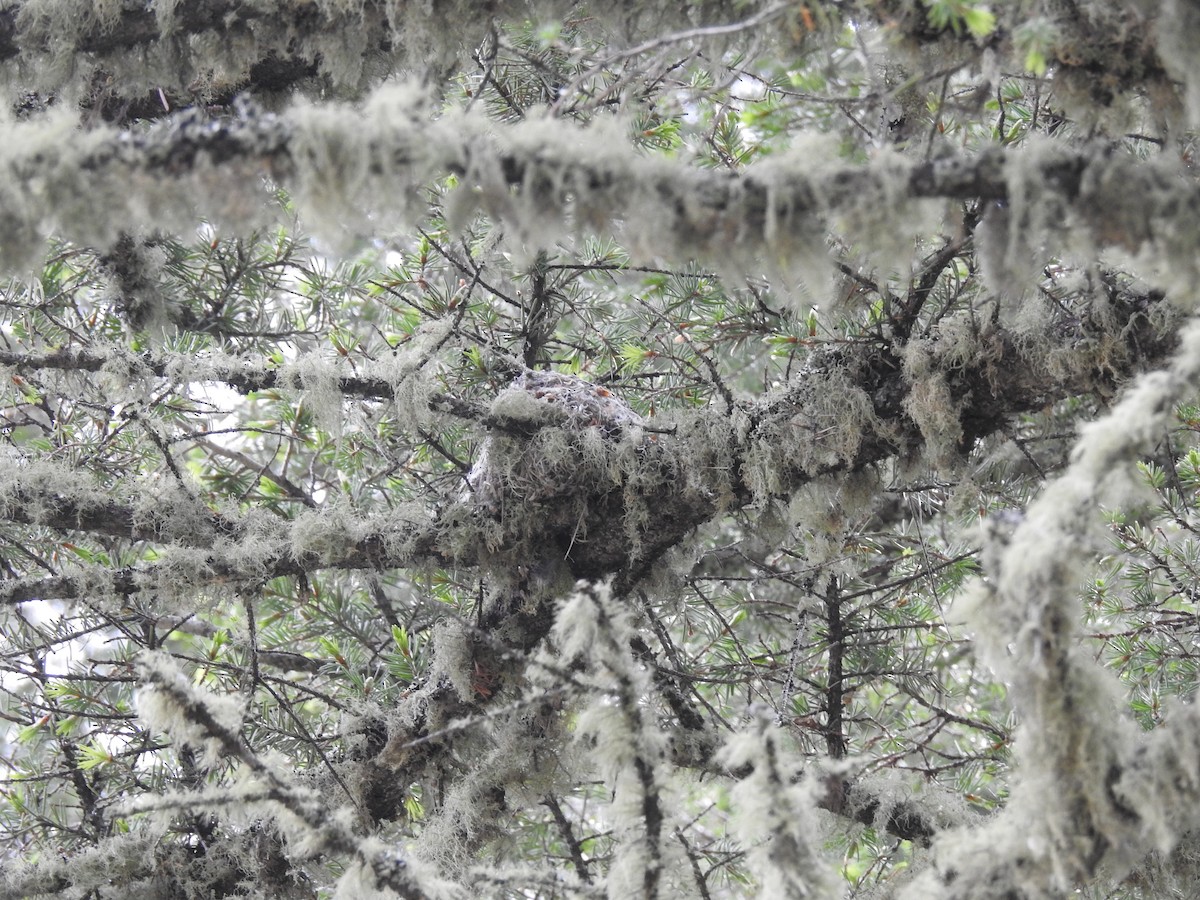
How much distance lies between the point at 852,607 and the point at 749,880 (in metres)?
0.88

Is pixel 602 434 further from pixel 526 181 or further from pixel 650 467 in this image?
pixel 526 181

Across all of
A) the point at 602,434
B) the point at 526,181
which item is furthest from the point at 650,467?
the point at 526,181

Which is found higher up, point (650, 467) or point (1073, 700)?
point (1073, 700)

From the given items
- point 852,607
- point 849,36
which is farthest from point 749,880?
point 849,36

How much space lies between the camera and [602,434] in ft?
8.52

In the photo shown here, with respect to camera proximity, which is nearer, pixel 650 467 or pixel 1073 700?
pixel 1073 700

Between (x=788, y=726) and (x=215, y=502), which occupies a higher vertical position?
(x=215, y=502)

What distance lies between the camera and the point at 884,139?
7.14ft

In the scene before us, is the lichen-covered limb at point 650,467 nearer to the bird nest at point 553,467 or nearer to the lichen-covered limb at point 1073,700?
the bird nest at point 553,467

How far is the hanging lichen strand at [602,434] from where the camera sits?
5.34ft

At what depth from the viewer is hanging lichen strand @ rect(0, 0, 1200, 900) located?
1.63m

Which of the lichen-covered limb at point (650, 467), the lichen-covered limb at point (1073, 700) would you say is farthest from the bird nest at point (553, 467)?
the lichen-covered limb at point (1073, 700)

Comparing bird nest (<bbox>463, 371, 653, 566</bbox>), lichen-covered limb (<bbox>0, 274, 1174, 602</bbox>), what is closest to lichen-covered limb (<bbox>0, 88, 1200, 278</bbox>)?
lichen-covered limb (<bbox>0, 274, 1174, 602</bbox>)

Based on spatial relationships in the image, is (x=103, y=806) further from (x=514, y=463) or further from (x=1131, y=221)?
(x=1131, y=221)
